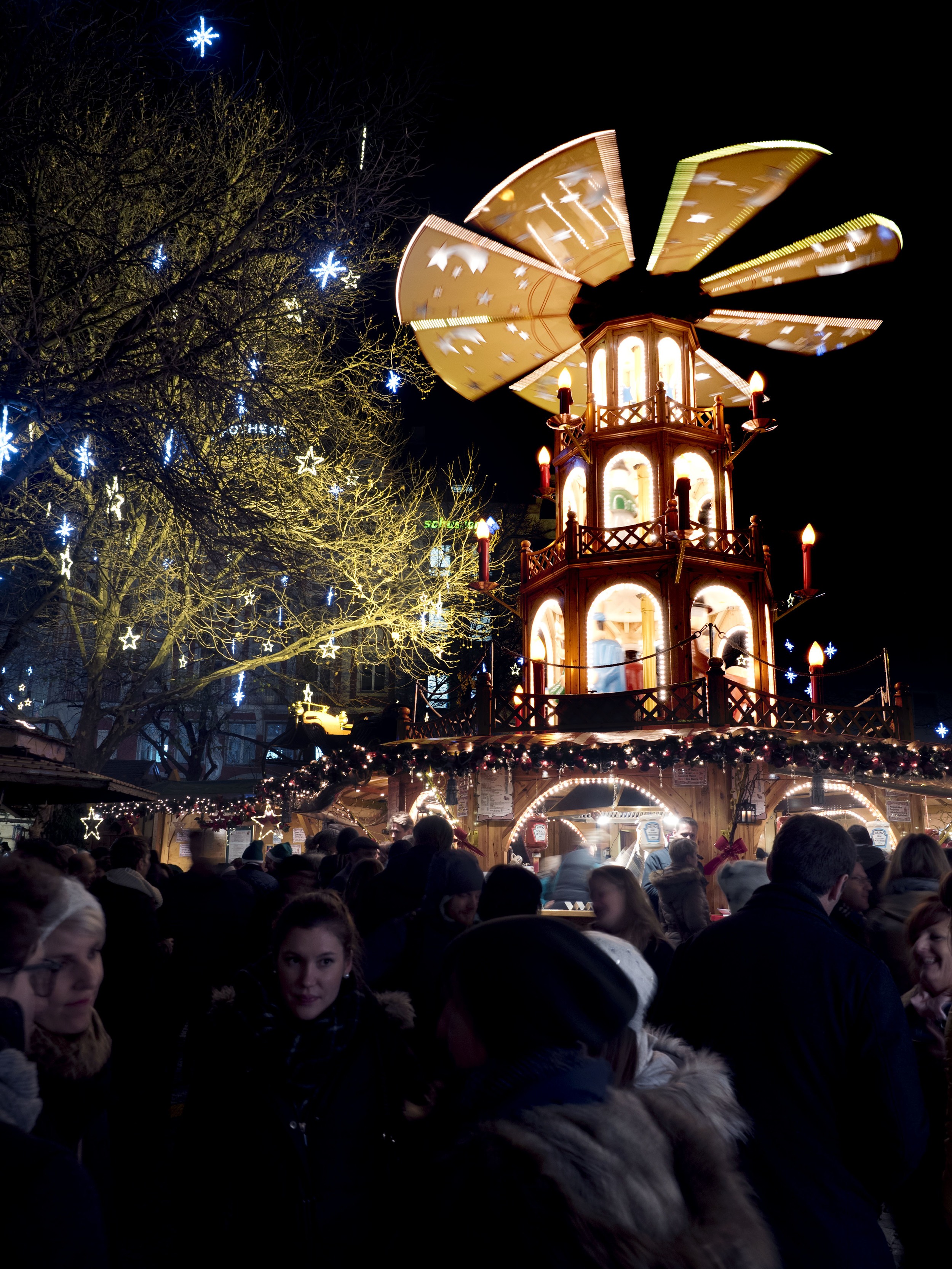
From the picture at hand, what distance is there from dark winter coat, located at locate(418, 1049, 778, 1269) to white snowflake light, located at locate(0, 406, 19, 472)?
8.95m

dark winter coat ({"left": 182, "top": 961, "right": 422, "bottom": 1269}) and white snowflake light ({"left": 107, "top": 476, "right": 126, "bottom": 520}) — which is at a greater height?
white snowflake light ({"left": 107, "top": 476, "right": 126, "bottom": 520})

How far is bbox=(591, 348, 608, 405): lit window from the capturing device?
23.2 metres

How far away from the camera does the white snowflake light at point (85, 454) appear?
1033cm

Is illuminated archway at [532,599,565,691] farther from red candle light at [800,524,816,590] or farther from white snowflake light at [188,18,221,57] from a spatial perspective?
white snowflake light at [188,18,221,57]

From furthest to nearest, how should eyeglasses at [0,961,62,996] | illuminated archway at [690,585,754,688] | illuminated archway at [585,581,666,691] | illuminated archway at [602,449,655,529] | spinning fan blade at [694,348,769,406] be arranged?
1. spinning fan blade at [694,348,769,406]
2. illuminated archway at [602,449,655,529]
3. illuminated archway at [690,585,754,688]
4. illuminated archway at [585,581,666,691]
5. eyeglasses at [0,961,62,996]

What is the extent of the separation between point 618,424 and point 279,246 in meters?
13.5

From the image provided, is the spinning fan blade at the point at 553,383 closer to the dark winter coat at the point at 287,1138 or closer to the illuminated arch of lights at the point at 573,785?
the illuminated arch of lights at the point at 573,785

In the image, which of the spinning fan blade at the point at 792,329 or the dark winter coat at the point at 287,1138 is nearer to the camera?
the dark winter coat at the point at 287,1138

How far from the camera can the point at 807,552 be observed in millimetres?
18094

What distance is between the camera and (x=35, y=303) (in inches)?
323

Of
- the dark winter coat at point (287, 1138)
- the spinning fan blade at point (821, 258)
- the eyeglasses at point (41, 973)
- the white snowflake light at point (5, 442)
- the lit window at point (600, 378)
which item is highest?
the spinning fan blade at point (821, 258)

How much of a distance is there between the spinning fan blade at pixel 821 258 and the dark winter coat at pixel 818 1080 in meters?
22.6

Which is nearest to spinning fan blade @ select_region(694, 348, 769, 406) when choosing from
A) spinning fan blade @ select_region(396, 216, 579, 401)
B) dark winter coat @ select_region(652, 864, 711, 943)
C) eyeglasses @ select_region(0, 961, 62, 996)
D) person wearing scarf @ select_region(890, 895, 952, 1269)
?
spinning fan blade @ select_region(396, 216, 579, 401)


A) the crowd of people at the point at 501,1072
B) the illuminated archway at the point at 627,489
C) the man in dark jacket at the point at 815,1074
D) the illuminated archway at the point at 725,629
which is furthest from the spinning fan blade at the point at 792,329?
the man in dark jacket at the point at 815,1074
